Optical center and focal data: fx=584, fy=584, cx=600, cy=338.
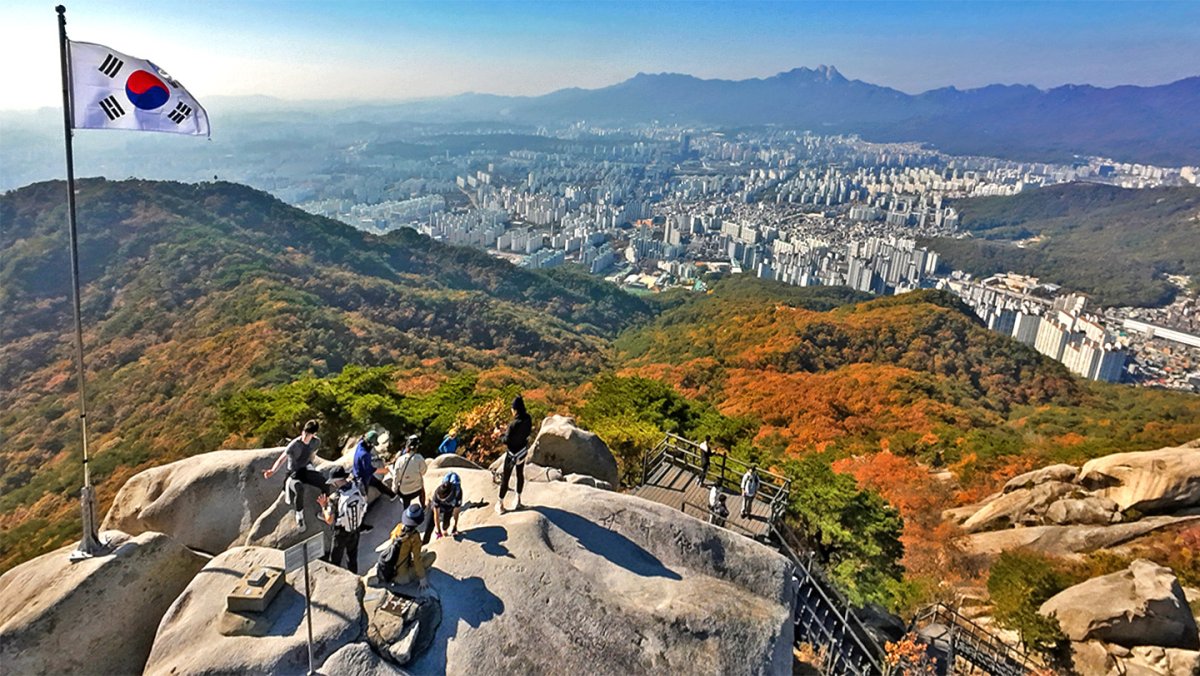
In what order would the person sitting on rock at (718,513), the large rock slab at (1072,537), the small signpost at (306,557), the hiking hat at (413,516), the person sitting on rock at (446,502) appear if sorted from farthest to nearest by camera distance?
1. the large rock slab at (1072,537)
2. the person sitting on rock at (718,513)
3. the person sitting on rock at (446,502)
4. the hiking hat at (413,516)
5. the small signpost at (306,557)

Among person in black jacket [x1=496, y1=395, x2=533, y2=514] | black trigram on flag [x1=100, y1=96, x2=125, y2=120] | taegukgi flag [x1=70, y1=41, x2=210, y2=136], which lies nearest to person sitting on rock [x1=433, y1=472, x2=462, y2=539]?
person in black jacket [x1=496, y1=395, x2=533, y2=514]

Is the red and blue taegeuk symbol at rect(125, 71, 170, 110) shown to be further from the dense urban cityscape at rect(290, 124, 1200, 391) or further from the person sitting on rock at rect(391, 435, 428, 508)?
the dense urban cityscape at rect(290, 124, 1200, 391)

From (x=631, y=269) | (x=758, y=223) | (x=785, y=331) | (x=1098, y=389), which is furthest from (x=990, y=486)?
(x=758, y=223)

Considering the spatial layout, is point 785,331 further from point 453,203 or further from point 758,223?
point 453,203

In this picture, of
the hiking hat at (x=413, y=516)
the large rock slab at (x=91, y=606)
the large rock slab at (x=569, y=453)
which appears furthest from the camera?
the large rock slab at (x=569, y=453)

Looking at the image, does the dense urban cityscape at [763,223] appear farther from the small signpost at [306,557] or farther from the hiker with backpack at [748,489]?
the small signpost at [306,557]

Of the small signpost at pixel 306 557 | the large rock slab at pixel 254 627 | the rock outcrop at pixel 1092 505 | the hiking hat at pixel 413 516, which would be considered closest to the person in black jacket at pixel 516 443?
the hiking hat at pixel 413 516
